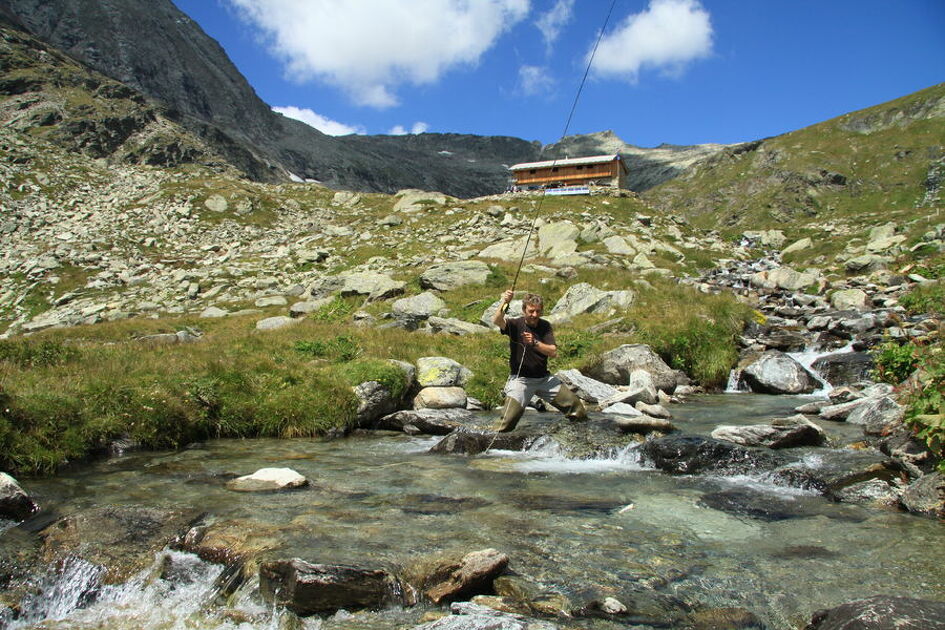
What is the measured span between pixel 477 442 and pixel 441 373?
4.80 m

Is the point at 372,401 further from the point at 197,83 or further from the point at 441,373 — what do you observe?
the point at 197,83

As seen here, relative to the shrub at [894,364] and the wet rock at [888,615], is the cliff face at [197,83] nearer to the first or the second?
the shrub at [894,364]

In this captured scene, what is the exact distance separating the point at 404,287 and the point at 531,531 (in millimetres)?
22929

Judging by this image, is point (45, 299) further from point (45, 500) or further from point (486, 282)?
point (45, 500)

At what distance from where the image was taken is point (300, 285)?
32.6 meters

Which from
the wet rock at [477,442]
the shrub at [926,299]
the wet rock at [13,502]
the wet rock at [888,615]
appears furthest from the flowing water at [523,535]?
the shrub at [926,299]

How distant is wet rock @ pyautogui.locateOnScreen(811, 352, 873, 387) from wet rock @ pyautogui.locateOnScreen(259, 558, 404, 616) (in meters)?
16.3

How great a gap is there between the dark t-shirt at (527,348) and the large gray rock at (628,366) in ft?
19.6

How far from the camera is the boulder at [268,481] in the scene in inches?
303

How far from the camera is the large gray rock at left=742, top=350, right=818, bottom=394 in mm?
Result: 16031

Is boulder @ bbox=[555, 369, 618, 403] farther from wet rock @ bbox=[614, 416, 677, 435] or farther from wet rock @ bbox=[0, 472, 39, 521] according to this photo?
wet rock @ bbox=[0, 472, 39, 521]

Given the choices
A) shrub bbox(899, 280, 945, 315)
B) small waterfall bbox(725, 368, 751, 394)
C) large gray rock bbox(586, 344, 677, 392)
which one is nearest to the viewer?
large gray rock bbox(586, 344, 677, 392)

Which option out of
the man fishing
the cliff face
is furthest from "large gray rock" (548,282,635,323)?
the cliff face

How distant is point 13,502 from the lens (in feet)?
21.3
